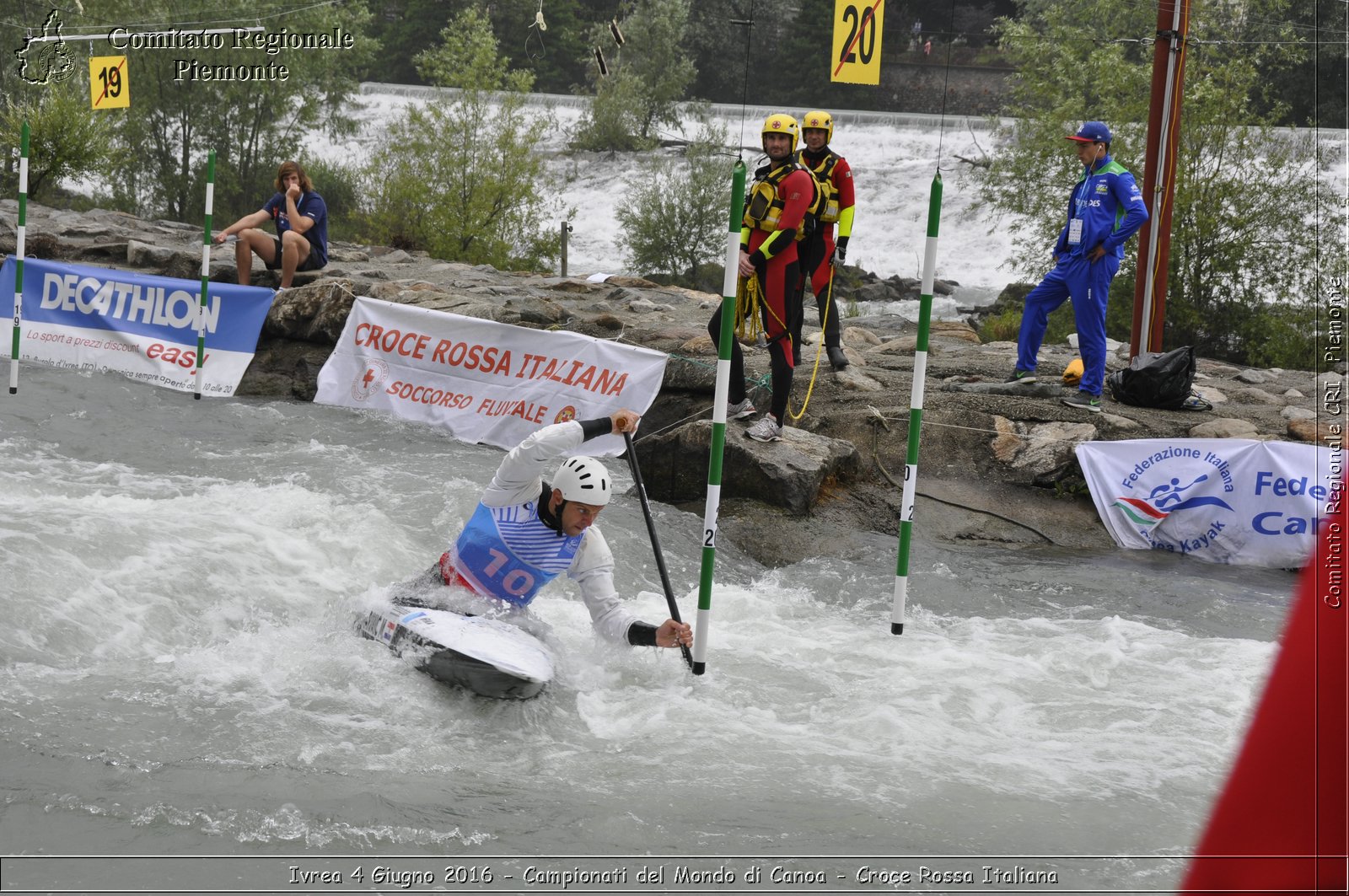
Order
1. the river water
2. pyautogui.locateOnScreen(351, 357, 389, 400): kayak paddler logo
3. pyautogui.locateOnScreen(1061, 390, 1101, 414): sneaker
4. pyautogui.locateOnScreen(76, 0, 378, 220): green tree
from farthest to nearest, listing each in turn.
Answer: pyautogui.locateOnScreen(76, 0, 378, 220): green tree, pyautogui.locateOnScreen(351, 357, 389, 400): kayak paddler logo, pyautogui.locateOnScreen(1061, 390, 1101, 414): sneaker, the river water

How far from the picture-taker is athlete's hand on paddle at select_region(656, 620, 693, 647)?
4.92m

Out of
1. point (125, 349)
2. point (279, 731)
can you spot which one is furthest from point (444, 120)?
point (279, 731)

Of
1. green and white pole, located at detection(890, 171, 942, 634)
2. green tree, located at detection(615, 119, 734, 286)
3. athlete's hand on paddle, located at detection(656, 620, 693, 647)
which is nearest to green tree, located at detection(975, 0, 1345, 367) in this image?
green tree, located at detection(615, 119, 734, 286)

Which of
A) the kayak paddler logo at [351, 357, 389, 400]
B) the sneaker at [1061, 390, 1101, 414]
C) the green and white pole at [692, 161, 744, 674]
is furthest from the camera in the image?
the kayak paddler logo at [351, 357, 389, 400]

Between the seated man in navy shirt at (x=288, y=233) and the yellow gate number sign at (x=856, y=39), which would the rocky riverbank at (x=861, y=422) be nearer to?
the seated man in navy shirt at (x=288, y=233)

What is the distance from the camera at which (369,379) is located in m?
A: 10.0

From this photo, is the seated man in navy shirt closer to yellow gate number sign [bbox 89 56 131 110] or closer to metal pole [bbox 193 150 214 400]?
metal pole [bbox 193 150 214 400]

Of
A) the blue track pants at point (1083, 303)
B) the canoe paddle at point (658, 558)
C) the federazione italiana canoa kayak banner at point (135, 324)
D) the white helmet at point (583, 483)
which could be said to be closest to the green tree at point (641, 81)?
the federazione italiana canoa kayak banner at point (135, 324)

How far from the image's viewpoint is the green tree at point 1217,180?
14.8m

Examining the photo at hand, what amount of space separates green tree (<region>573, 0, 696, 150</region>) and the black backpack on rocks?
71.0ft

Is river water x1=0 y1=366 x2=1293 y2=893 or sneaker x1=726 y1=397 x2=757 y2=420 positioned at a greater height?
sneaker x1=726 y1=397 x2=757 y2=420

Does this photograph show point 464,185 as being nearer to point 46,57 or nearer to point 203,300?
point 46,57

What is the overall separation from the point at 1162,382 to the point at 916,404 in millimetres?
4264

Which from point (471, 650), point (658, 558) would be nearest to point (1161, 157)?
point (658, 558)
